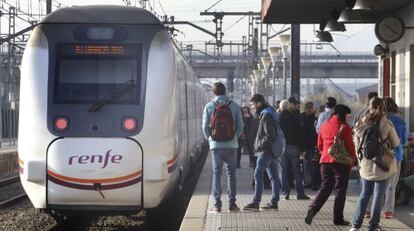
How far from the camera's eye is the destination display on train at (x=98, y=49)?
1034 centimetres

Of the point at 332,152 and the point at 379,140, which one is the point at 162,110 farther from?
the point at 379,140

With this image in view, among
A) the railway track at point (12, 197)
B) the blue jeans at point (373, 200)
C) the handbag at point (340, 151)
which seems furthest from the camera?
the railway track at point (12, 197)

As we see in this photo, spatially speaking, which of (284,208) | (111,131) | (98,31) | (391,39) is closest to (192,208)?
(284,208)

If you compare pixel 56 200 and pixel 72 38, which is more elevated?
pixel 72 38

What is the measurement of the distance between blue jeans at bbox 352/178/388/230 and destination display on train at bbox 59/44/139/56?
357 cm

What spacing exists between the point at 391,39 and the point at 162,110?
5.35 meters

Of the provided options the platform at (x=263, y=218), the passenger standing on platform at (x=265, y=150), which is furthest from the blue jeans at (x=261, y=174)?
the platform at (x=263, y=218)

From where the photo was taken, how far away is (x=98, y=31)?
10.5 m

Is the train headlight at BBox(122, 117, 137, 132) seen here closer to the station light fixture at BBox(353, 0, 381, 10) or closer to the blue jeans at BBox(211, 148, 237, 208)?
the blue jeans at BBox(211, 148, 237, 208)

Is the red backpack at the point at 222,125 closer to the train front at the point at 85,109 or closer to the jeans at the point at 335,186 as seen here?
the train front at the point at 85,109

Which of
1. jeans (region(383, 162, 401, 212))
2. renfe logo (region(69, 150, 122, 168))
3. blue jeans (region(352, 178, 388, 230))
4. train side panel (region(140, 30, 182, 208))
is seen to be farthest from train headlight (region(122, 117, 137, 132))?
jeans (region(383, 162, 401, 212))

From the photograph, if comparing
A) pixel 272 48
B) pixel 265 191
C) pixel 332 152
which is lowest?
pixel 265 191

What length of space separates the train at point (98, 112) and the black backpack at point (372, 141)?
2.70m

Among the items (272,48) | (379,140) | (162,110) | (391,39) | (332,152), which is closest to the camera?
(379,140)
